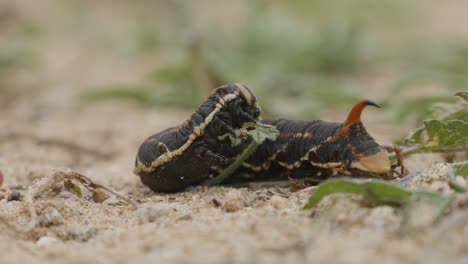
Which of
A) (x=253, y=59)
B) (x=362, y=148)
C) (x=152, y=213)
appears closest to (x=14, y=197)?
(x=152, y=213)

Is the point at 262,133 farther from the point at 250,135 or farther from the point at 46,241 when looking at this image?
the point at 46,241

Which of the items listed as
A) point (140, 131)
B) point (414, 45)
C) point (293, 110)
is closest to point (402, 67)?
point (414, 45)

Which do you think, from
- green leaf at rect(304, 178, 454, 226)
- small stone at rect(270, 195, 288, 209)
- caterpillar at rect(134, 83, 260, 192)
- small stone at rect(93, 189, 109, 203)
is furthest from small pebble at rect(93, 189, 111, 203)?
green leaf at rect(304, 178, 454, 226)

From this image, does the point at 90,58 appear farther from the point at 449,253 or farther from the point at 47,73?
the point at 449,253

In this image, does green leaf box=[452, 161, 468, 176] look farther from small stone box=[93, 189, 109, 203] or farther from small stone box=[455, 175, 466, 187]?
small stone box=[93, 189, 109, 203]

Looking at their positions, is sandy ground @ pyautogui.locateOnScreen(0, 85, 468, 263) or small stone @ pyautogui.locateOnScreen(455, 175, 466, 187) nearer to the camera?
sandy ground @ pyautogui.locateOnScreen(0, 85, 468, 263)

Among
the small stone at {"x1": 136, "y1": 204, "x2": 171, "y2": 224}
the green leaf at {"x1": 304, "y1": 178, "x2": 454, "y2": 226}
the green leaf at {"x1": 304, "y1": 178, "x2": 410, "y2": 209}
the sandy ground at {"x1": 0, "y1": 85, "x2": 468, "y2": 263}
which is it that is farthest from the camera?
the small stone at {"x1": 136, "y1": 204, "x2": 171, "y2": 224}

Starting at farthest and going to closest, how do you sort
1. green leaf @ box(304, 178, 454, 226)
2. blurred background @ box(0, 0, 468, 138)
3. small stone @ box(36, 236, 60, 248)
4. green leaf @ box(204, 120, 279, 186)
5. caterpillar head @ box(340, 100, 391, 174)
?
blurred background @ box(0, 0, 468, 138) < green leaf @ box(204, 120, 279, 186) < caterpillar head @ box(340, 100, 391, 174) < small stone @ box(36, 236, 60, 248) < green leaf @ box(304, 178, 454, 226)

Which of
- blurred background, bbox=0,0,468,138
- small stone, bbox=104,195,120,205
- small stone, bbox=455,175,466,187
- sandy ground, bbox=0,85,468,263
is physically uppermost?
blurred background, bbox=0,0,468,138
